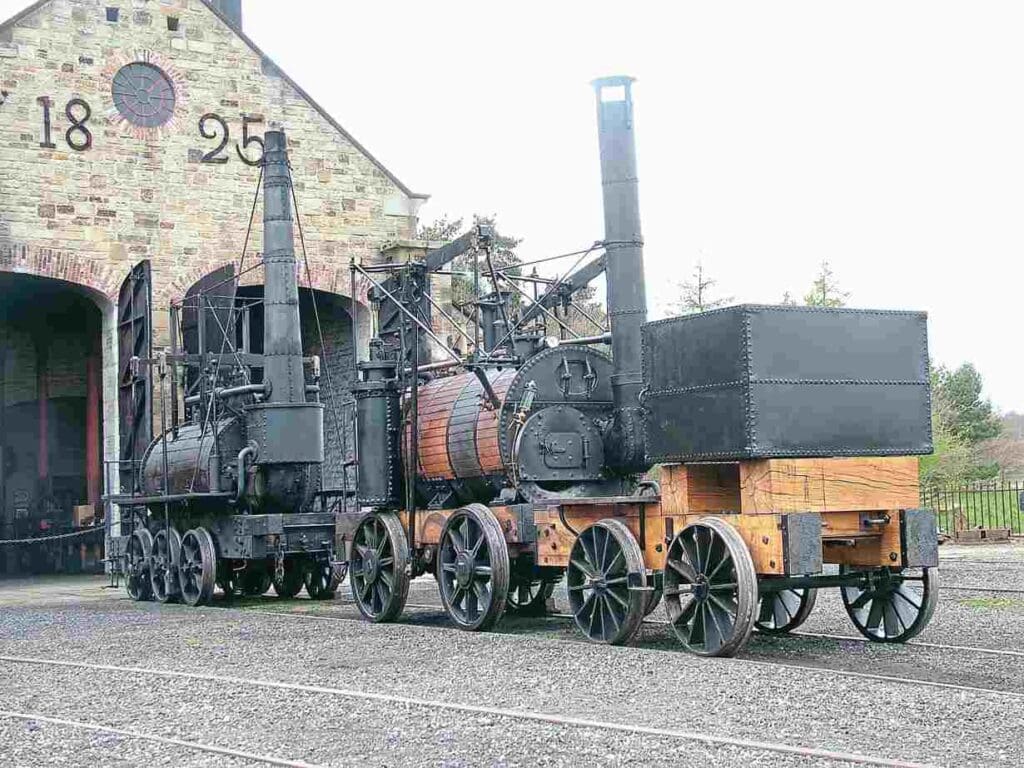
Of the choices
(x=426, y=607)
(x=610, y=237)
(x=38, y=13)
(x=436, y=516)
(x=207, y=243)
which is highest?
(x=38, y=13)

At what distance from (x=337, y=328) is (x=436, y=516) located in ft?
46.6

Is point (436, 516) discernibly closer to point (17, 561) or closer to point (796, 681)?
point (796, 681)

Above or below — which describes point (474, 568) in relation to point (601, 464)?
below

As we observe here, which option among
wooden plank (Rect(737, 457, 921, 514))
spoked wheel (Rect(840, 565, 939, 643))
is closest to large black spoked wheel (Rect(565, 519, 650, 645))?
wooden plank (Rect(737, 457, 921, 514))

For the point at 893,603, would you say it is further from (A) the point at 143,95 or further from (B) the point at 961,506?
(B) the point at 961,506

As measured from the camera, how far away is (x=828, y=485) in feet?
33.2

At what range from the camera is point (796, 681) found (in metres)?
8.67

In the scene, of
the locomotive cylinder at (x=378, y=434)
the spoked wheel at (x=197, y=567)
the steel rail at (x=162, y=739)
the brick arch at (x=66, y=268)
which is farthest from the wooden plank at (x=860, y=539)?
the brick arch at (x=66, y=268)

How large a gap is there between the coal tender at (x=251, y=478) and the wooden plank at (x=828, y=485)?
6.63 meters

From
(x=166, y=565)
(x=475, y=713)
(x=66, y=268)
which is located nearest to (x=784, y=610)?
(x=475, y=713)

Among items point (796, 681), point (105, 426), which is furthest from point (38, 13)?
point (796, 681)

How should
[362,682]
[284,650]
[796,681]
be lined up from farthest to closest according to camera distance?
[284,650], [362,682], [796,681]

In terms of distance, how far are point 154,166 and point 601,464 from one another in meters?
14.0

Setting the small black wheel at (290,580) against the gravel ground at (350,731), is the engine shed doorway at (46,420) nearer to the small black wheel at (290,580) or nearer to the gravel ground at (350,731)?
the small black wheel at (290,580)
